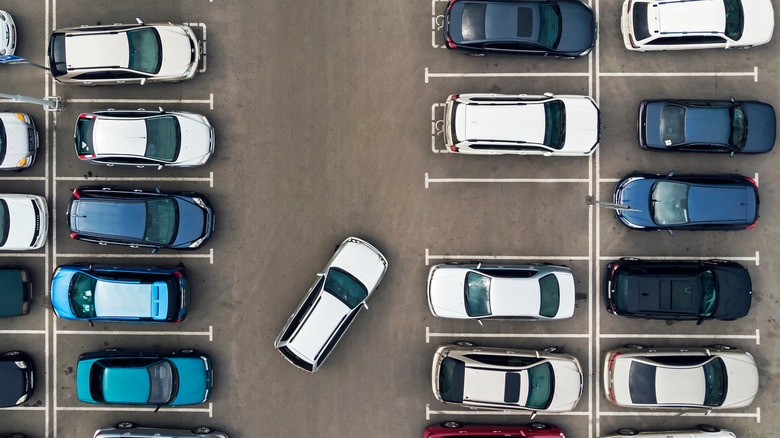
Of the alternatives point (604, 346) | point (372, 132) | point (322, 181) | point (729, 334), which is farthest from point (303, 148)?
point (729, 334)

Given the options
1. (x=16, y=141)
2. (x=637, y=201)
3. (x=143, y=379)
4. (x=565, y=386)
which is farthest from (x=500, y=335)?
(x=16, y=141)

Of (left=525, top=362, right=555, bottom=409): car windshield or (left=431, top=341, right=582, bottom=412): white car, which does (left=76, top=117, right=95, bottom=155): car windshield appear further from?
(left=525, top=362, right=555, bottom=409): car windshield

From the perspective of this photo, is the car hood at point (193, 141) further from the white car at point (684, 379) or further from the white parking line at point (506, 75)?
the white car at point (684, 379)

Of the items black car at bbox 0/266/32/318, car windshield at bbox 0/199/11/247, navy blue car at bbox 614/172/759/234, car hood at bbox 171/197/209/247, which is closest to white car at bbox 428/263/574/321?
navy blue car at bbox 614/172/759/234

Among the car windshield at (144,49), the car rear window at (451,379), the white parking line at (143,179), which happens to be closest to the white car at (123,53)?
the car windshield at (144,49)

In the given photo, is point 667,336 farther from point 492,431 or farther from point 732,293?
point 492,431

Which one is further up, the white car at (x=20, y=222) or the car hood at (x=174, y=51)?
the car hood at (x=174, y=51)
